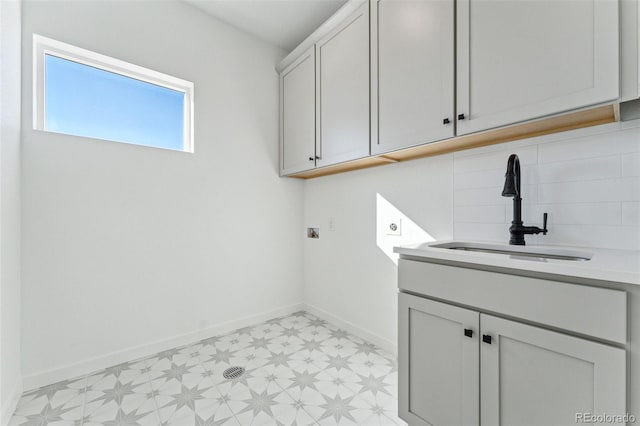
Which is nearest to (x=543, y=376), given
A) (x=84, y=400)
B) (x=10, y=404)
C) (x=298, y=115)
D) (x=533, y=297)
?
(x=533, y=297)

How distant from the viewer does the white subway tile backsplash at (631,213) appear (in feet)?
3.67

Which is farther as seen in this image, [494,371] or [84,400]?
[84,400]

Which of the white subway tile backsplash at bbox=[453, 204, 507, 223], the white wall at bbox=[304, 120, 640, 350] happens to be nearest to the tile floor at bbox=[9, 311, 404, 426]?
the white wall at bbox=[304, 120, 640, 350]

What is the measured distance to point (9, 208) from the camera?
1409 millimetres

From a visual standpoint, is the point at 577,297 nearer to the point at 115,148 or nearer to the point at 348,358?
the point at 348,358

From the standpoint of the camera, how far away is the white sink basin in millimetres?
1139

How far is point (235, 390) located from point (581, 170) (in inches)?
81.5

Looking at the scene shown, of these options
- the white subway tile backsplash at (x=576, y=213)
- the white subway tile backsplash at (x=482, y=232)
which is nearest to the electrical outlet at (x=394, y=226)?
the white subway tile backsplash at (x=482, y=232)

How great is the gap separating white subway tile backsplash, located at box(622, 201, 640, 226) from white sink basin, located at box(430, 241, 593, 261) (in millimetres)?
243

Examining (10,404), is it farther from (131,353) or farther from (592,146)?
(592,146)

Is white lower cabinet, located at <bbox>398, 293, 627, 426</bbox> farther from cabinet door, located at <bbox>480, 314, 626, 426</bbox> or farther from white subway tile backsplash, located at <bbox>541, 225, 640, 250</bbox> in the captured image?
white subway tile backsplash, located at <bbox>541, 225, 640, 250</bbox>

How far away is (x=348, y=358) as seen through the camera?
1.91 m

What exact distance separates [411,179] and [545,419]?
1364mm

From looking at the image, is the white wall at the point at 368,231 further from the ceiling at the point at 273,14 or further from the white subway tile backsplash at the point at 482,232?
the ceiling at the point at 273,14
